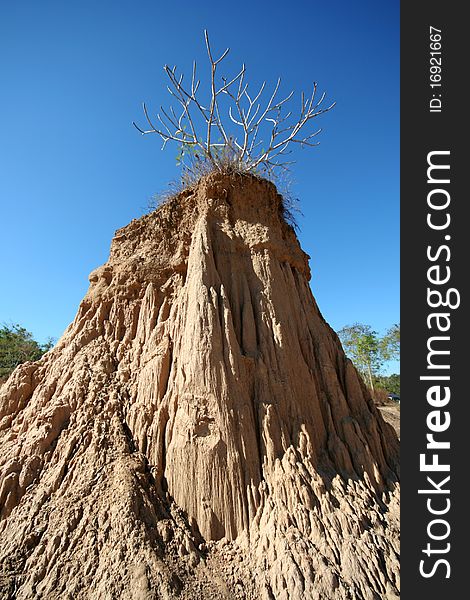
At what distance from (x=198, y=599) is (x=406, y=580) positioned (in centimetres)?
309

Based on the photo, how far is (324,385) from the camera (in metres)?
8.72

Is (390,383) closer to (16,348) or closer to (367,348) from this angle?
(367,348)

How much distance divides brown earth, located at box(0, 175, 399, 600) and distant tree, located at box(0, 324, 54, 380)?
21420mm

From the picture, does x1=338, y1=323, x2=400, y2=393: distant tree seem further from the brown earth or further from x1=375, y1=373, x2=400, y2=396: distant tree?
the brown earth

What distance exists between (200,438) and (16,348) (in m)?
28.4

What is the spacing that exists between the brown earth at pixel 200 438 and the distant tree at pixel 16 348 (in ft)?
70.3

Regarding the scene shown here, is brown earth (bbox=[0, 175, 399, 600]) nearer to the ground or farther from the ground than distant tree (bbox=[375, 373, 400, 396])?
nearer to the ground

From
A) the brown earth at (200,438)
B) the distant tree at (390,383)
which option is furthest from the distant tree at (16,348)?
the distant tree at (390,383)

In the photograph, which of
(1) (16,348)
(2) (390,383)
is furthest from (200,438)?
(2) (390,383)

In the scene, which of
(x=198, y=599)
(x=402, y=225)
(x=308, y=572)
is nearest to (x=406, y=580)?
(x=308, y=572)

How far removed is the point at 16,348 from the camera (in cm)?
2908

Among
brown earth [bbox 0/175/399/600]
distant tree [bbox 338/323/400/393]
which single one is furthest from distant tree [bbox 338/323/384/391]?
brown earth [bbox 0/175/399/600]

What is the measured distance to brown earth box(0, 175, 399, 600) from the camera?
5738 mm

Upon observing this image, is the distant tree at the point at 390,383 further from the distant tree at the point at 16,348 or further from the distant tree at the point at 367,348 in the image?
the distant tree at the point at 16,348
